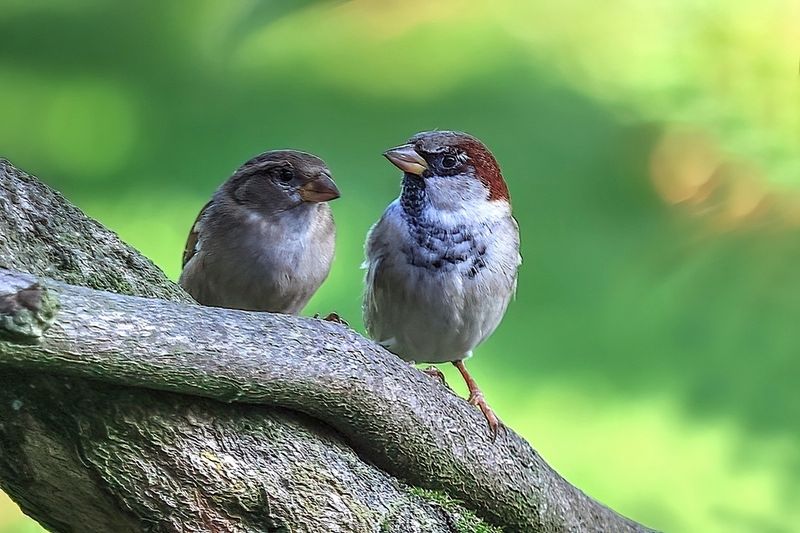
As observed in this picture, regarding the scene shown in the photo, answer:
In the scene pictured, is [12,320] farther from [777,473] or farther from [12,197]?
[777,473]

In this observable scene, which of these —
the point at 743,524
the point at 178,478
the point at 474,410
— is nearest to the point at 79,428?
the point at 178,478

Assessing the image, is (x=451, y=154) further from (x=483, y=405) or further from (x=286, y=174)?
(x=483, y=405)

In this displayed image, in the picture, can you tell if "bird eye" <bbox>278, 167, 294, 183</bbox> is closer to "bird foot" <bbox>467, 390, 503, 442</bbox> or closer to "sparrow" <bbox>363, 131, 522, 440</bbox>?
"sparrow" <bbox>363, 131, 522, 440</bbox>

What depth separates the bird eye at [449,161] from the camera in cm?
159

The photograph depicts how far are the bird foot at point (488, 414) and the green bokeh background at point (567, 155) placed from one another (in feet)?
2.54

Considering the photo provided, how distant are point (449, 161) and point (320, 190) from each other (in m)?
0.22

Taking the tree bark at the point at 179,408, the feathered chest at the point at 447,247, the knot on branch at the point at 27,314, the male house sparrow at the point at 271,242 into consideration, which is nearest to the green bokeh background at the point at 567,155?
the male house sparrow at the point at 271,242

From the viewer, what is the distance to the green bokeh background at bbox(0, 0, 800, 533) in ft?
7.81

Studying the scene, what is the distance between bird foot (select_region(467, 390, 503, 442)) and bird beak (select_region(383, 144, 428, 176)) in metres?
0.37

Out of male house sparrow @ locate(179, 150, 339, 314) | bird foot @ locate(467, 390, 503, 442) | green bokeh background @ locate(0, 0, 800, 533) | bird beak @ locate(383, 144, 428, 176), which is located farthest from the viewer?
green bokeh background @ locate(0, 0, 800, 533)

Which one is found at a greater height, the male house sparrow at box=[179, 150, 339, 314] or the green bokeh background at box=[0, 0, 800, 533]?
the green bokeh background at box=[0, 0, 800, 533]

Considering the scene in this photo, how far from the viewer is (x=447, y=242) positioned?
1.60m

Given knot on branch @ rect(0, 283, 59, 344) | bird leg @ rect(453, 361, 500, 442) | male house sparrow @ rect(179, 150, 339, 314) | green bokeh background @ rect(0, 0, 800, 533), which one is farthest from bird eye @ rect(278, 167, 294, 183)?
knot on branch @ rect(0, 283, 59, 344)

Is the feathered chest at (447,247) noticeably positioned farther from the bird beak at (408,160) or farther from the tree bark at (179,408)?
the tree bark at (179,408)
